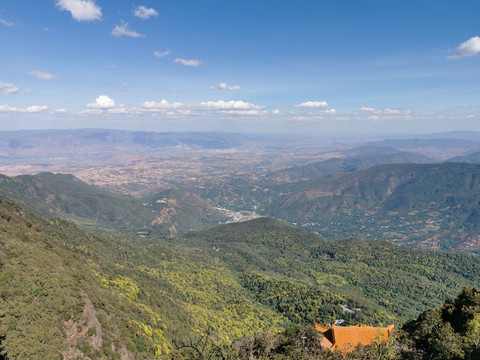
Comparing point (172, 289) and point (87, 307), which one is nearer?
point (87, 307)

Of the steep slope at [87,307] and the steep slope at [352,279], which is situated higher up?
the steep slope at [87,307]

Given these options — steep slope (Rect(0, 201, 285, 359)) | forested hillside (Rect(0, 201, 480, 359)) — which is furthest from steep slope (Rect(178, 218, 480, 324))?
steep slope (Rect(0, 201, 285, 359))

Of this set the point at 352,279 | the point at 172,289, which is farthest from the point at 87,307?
the point at 352,279

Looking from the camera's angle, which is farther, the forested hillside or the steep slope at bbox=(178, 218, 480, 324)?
the steep slope at bbox=(178, 218, 480, 324)

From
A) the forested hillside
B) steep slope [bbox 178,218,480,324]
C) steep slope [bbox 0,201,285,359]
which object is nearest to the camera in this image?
steep slope [bbox 0,201,285,359]

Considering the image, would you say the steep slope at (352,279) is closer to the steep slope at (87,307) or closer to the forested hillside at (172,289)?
the forested hillside at (172,289)

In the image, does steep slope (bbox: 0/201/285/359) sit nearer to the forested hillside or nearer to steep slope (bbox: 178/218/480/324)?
the forested hillside

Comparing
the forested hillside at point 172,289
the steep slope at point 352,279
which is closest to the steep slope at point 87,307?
the forested hillside at point 172,289

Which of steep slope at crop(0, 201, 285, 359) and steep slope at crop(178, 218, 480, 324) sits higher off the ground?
steep slope at crop(0, 201, 285, 359)

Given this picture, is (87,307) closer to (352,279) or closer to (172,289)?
(172,289)

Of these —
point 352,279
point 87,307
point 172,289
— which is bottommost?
point 352,279

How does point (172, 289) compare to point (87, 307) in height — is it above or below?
below

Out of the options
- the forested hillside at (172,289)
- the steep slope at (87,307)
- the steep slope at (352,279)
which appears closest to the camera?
the steep slope at (87,307)
